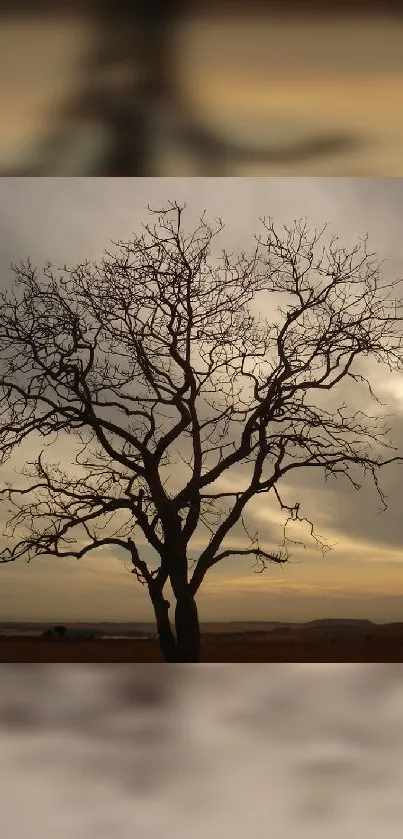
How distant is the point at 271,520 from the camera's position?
3.33 m

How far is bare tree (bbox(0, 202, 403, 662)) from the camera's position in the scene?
10.9 ft

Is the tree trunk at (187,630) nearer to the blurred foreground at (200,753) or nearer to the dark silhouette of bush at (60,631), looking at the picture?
the blurred foreground at (200,753)

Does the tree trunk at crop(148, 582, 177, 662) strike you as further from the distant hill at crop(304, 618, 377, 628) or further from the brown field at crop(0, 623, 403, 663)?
the distant hill at crop(304, 618, 377, 628)

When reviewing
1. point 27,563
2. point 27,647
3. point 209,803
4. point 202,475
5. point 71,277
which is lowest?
point 209,803

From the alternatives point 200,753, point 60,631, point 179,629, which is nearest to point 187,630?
point 179,629

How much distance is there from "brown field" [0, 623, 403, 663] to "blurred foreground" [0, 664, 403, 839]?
72 millimetres

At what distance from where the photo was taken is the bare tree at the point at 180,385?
3318 millimetres
